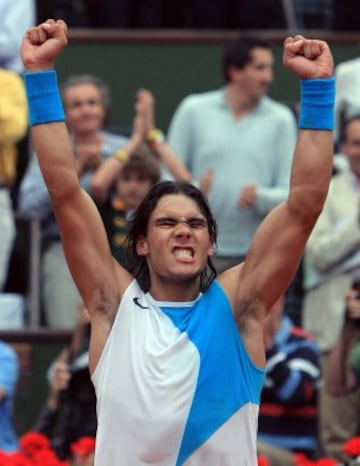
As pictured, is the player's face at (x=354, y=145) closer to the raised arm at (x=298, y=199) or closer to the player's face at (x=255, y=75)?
the player's face at (x=255, y=75)

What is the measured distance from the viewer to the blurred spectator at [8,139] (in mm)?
9641

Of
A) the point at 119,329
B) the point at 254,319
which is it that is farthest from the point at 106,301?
the point at 254,319

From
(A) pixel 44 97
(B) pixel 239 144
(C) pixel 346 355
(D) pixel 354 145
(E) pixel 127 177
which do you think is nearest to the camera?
(A) pixel 44 97

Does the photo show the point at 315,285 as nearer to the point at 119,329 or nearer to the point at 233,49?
the point at 233,49

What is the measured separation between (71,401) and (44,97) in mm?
2925

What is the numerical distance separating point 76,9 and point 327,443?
3786 millimetres

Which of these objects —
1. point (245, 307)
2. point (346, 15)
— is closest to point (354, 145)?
point (346, 15)

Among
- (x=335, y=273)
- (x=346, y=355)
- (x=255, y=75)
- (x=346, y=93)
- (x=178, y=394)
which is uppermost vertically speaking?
(x=178, y=394)

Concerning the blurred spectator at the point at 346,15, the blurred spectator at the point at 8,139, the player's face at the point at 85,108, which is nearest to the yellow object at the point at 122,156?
the player's face at the point at 85,108

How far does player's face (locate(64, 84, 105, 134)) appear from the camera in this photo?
31.7ft

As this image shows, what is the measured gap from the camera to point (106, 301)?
5578 millimetres

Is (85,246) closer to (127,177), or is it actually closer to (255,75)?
(127,177)

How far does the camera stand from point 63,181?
18.1ft

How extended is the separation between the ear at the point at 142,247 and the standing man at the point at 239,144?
354cm
